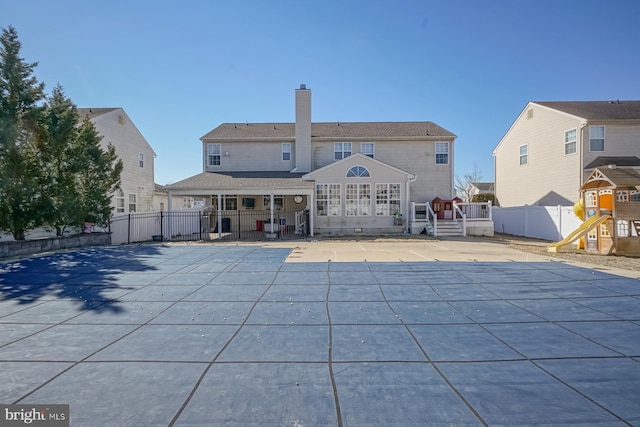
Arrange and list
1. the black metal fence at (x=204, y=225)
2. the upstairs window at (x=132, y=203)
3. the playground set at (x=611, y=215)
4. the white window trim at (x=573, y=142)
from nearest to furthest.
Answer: the playground set at (x=611, y=215)
the black metal fence at (x=204, y=225)
the white window trim at (x=573, y=142)
the upstairs window at (x=132, y=203)

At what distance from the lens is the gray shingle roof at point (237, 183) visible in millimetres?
17891

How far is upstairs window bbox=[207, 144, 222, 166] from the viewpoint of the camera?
73.1 ft

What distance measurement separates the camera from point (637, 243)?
11.8 metres

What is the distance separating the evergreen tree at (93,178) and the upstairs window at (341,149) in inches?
496

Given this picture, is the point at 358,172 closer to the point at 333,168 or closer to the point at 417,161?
the point at 333,168

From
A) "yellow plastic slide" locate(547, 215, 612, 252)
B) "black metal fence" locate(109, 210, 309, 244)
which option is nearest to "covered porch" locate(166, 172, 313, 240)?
"black metal fence" locate(109, 210, 309, 244)

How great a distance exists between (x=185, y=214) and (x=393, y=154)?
13.5 m

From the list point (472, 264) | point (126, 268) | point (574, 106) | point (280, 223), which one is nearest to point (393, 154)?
point (280, 223)

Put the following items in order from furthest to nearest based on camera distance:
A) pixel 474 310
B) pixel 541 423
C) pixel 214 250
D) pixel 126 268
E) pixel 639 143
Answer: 1. pixel 639 143
2. pixel 214 250
3. pixel 126 268
4. pixel 474 310
5. pixel 541 423

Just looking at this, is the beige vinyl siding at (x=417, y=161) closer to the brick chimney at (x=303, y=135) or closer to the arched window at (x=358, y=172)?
the brick chimney at (x=303, y=135)

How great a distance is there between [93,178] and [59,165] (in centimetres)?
196

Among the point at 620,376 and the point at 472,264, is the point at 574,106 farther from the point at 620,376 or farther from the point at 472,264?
the point at 620,376

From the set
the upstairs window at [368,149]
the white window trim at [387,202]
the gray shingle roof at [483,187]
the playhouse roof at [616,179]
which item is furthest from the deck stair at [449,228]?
the gray shingle roof at [483,187]

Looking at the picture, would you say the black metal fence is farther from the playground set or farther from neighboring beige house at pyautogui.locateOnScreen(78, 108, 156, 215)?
the playground set
